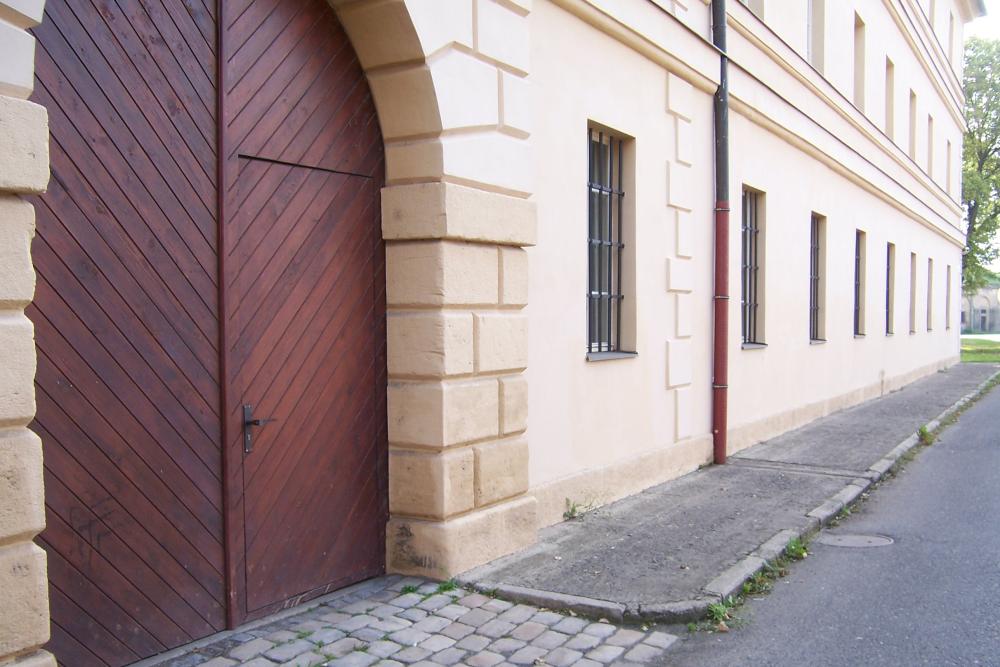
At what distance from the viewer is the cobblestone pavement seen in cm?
409

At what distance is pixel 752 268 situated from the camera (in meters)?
10.7

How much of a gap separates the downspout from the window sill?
70.4 inches

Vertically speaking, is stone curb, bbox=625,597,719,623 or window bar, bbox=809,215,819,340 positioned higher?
window bar, bbox=809,215,819,340

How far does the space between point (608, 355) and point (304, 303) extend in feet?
10.2

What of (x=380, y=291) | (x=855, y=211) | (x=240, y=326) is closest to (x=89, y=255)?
(x=240, y=326)

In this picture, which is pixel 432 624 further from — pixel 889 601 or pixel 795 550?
pixel 795 550

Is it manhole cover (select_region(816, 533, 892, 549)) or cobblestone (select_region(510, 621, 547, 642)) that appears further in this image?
manhole cover (select_region(816, 533, 892, 549))

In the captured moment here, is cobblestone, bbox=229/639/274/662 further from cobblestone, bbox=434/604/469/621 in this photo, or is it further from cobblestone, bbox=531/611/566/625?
cobblestone, bbox=531/611/566/625

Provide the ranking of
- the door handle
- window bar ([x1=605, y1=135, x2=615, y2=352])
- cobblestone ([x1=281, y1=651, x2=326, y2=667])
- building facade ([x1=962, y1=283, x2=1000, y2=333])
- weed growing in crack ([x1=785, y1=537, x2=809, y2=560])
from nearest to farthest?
cobblestone ([x1=281, y1=651, x2=326, y2=667]) → the door handle → weed growing in crack ([x1=785, y1=537, x2=809, y2=560]) → window bar ([x1=605, y1=135, x2=615, y2=352]) → building facade ([x1=962, y1=283, x2=1000, y2=333])

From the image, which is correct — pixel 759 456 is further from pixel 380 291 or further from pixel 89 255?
pixel 89 255

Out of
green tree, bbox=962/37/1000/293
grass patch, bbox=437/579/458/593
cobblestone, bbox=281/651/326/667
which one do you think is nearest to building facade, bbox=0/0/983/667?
grass patch, bbox=437/579/458/593

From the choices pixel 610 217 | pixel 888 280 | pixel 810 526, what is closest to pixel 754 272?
pixel 610 217

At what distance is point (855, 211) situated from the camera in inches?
580

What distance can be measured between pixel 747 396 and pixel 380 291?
5880mm
